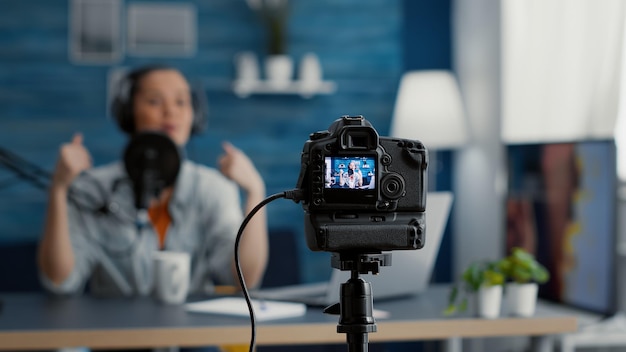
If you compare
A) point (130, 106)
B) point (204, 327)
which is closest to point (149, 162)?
point (130, 106)

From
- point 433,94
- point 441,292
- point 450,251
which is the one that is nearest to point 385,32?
point 433,94

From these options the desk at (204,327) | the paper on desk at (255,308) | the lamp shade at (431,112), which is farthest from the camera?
the lamp shade at (431,112)

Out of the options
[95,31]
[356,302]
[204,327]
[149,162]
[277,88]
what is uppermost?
[95,31]

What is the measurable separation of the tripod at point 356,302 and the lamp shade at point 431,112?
2.69m

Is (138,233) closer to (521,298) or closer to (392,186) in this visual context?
(521,298)

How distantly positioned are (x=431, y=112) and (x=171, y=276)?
1.81m

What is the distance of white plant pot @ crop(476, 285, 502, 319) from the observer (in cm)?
203

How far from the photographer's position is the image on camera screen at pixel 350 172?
3.47 ft

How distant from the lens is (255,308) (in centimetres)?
209

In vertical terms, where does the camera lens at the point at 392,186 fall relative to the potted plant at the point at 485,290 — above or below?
above

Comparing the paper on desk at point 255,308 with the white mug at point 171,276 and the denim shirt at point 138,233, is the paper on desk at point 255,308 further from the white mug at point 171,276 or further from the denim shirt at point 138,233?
the denim shirt at point 138,233

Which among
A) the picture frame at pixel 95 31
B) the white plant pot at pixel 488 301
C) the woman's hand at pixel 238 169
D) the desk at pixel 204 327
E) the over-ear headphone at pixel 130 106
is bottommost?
the desk at pixel 204 327

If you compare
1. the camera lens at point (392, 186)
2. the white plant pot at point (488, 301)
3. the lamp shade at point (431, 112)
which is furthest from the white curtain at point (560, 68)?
the camera lens at point (392, 186)

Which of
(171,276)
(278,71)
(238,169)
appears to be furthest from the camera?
(278,71)
